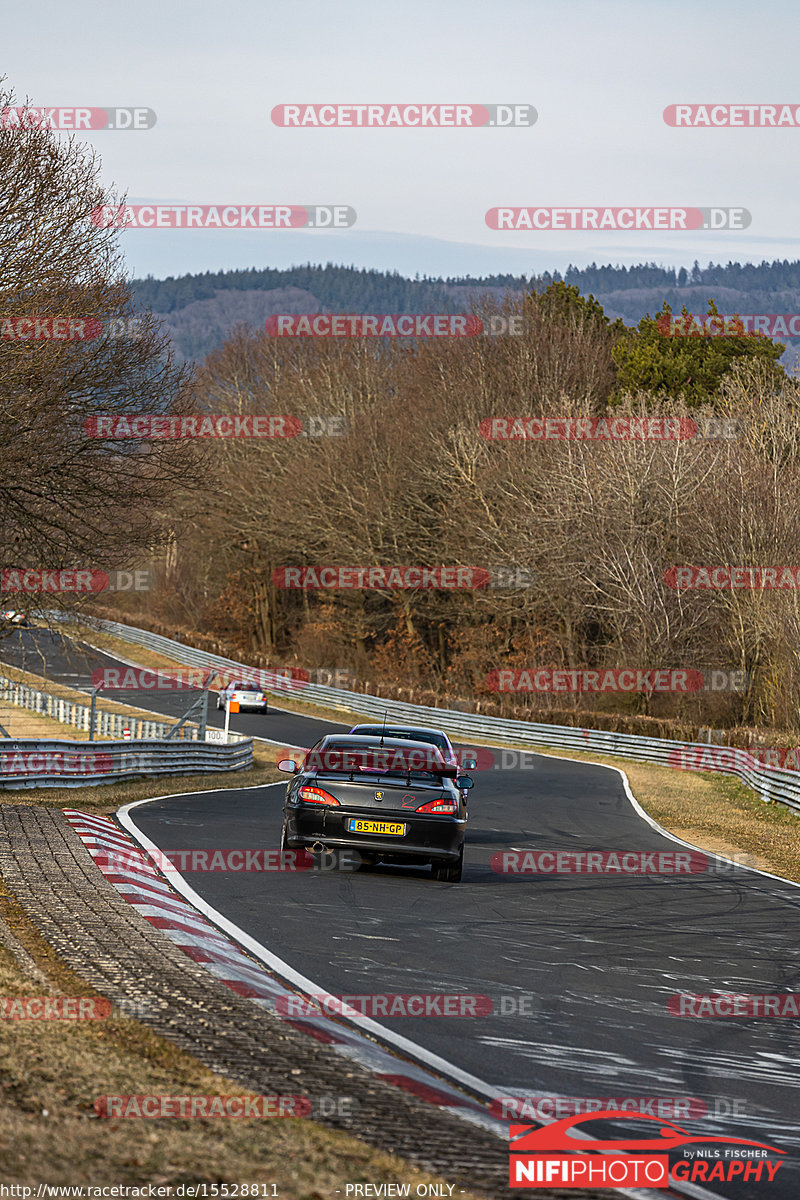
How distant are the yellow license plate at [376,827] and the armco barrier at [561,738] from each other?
1480 centimetres

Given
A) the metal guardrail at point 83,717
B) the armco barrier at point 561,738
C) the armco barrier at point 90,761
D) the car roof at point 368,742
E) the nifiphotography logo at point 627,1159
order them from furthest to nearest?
the metal guardrail at point 83,717
the armco barrier at point 561,738
the armco barrier at point 90,761
the car roof at point 368,742
the nifiphotography logo at point 627,1159

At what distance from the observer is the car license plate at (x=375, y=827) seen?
43.2 ft

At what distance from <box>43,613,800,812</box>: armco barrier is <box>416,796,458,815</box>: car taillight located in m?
14.6

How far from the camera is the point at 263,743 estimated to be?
4216 centimetres

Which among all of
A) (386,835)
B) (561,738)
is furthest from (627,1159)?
(561,738)

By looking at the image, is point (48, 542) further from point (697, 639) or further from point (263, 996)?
point (697, 639)

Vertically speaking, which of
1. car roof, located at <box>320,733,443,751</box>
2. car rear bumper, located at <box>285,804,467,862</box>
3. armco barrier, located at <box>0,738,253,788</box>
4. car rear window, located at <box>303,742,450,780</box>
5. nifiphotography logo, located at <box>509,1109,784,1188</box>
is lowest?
armco barrier, located at <box>0,738,253,788</box>

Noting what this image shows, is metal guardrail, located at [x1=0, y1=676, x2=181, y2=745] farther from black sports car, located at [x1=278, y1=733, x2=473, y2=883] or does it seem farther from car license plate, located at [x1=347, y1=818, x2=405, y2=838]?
car license plate, located at [x1=347, y1=818, x2=405, y2=838]

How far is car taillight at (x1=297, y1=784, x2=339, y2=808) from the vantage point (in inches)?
522

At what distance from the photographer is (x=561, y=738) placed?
1762 inches

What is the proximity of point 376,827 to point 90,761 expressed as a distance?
9861 mm

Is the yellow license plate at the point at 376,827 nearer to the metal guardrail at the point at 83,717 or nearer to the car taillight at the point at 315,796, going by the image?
the car taillight at the point at 315,796

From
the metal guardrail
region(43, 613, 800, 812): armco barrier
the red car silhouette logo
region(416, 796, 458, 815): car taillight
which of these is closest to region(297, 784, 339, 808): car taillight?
region(416, 796, 458, 815): car taillight

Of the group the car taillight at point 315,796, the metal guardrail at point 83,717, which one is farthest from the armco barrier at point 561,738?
the car taillight at point 315,796
